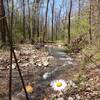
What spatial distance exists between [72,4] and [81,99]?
2642 centimetres

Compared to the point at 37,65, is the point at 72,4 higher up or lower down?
higher up

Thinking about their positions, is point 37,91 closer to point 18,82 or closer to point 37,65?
point 18,82

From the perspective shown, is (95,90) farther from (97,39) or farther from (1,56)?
(1,56)

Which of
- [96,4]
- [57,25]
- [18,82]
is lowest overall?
[57,25]

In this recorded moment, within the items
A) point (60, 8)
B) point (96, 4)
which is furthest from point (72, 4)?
point (96, 4)

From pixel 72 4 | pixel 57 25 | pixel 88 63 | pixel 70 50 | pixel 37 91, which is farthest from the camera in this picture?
pixel 57 25

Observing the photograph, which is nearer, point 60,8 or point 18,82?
point 18,82

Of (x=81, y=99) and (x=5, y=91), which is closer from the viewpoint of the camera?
(x=81, y=99)

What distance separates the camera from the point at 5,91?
683 cm

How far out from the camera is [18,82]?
314 inches

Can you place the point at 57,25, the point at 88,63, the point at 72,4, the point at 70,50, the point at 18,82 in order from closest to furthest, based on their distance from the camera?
the point at 18,82
the point at 88,63
the point at 70,50
the point at 72,4
the point at 57,25

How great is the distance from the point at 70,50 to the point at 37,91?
523 inches

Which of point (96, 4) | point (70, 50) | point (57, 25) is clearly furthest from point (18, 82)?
point (57, 25)

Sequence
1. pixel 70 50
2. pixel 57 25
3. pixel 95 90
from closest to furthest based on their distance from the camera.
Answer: pixel 95 90 < pixel 70 50 < pixel 57 25
